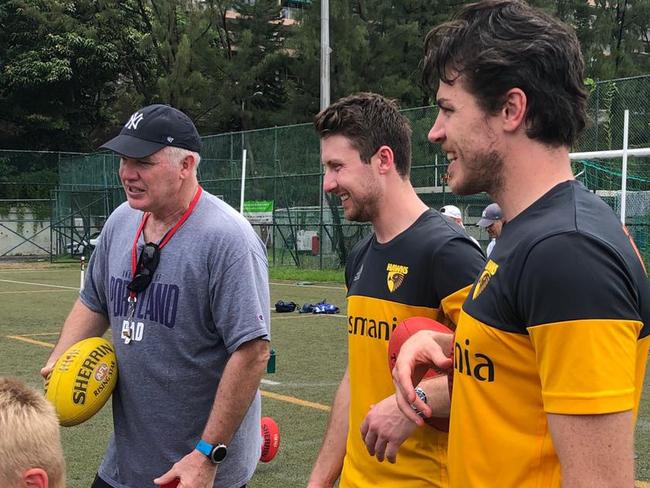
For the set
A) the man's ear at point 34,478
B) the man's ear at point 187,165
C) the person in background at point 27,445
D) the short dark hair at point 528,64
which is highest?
the short dark hair at point 528,64

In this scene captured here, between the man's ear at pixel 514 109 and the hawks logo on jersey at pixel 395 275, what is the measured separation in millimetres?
1126

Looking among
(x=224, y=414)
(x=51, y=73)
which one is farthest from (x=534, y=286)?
(x=51, y=73)

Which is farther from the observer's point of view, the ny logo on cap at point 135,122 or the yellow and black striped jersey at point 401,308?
the ny logo on cap at point 135,122

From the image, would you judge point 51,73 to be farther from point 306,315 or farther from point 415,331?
point 415,331

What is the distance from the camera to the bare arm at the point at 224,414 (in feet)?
10.3

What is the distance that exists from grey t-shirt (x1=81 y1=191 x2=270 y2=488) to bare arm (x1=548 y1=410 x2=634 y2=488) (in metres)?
1.79

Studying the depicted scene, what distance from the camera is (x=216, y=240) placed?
11.0 ft

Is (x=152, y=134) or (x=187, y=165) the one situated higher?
(x=152, y=134)

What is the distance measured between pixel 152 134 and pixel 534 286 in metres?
2.19

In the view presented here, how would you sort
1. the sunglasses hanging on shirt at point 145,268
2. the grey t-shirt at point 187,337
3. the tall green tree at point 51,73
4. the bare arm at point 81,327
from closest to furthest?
the grey t-shirt at point 187,337 < the sunglasses hanging on shirt at point 145,268 < the bare arm at point 81,327 < the tall green tree at point 51,73

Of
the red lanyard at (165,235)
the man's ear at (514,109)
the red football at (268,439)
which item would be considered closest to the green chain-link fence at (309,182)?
the red football at (268,439)

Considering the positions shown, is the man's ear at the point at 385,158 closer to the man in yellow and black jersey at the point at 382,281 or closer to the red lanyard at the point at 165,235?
the man in yellow and black jersey at the point at 382,281

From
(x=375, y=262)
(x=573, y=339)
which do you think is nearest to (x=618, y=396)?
(x=573, y=339)

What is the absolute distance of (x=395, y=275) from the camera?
2.95 metres
